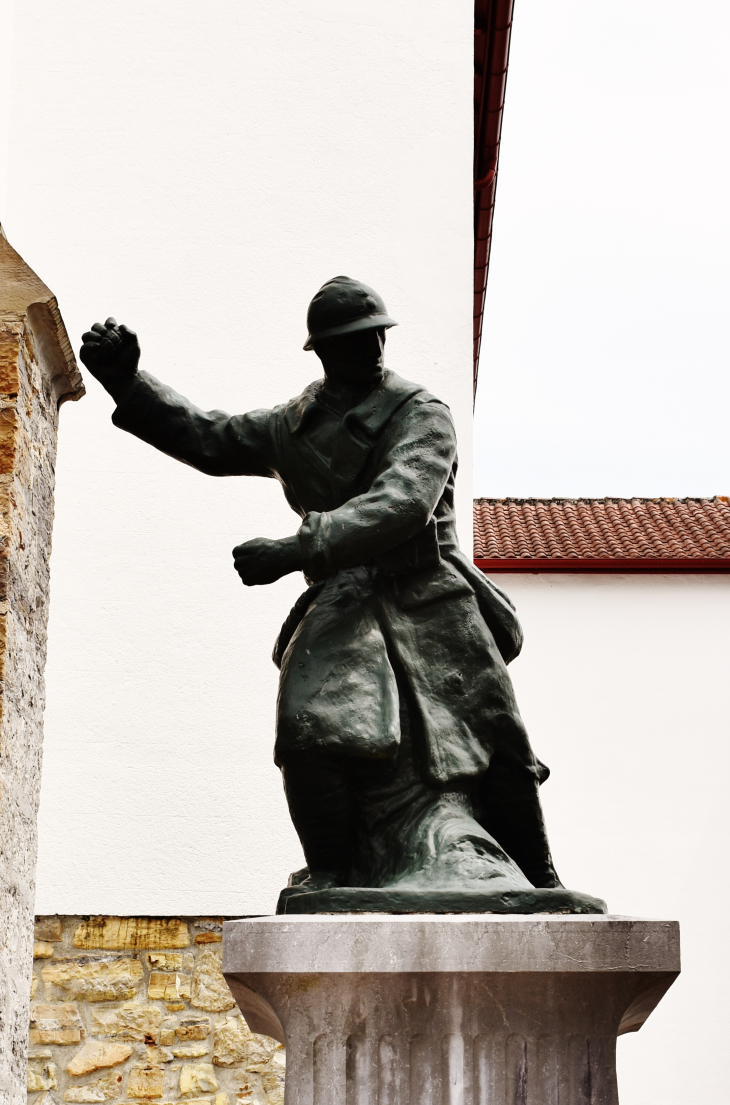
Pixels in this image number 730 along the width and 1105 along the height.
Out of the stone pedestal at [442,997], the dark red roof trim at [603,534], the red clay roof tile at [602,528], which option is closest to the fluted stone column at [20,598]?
the stone pedestal at [442,997]

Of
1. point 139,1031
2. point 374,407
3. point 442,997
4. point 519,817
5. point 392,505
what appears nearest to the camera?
point 442,997

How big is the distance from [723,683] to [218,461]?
344 inches

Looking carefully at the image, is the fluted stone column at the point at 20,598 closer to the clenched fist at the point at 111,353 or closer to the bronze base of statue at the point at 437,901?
the clenched fist at the point at 111,353

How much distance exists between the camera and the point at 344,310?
8.49ft

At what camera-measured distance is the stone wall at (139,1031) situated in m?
5.48

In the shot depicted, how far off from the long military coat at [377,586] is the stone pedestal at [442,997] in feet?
1.38

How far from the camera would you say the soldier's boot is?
256 centimetres

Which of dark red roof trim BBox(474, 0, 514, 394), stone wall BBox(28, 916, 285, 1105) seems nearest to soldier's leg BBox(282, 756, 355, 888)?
stone wall BBox(28, 916, 285, 1105)

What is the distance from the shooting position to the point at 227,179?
684cm

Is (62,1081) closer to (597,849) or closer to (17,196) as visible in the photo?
(17,196)

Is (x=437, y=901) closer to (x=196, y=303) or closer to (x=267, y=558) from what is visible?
(x=267, y=558)

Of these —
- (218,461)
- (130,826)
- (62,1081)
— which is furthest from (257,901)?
(218,461)

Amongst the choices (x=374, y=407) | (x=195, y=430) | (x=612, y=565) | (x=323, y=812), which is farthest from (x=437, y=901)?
(x=612, y=565)

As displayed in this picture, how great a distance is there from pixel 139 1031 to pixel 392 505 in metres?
3.99
